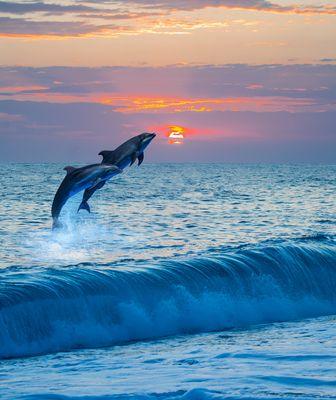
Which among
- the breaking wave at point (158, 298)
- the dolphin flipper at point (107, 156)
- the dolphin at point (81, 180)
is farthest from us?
the breaking wave at point (158, 298)

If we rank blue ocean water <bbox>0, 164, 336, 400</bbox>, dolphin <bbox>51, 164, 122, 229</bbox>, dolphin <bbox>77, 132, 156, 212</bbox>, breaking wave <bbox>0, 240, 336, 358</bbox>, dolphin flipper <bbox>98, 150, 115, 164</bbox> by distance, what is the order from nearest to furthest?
blue ocean water <bbox>0, 164, 336, 400</bbox> → dolphin <bbox>51, 164, 122, 229</bbox> → dolphin <bbox>77, 132, 156, 212</bbox> → dolphin flipper <bbox>98, 150, 115, 164</bbox> → breaking wave <bbox>0, 240, 336, 358</bbox>

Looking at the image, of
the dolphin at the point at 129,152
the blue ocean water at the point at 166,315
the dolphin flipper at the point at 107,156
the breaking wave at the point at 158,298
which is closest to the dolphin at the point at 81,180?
the dolphin at the point at 129,152

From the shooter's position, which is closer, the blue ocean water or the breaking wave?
the blue ocean water

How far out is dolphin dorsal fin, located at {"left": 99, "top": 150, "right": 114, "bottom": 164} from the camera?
11.6 m

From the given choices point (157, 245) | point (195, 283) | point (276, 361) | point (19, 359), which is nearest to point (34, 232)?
point (157, 245)

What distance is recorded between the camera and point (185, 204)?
45.1 m

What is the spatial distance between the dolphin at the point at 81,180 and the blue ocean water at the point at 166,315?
2478 mm

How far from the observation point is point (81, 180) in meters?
11.0

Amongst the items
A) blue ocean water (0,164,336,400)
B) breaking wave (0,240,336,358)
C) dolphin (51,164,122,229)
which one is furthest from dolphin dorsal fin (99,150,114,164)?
breaking wave (0,240,336,358)

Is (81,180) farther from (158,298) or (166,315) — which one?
(158,298)

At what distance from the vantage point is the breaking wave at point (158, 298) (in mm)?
14109

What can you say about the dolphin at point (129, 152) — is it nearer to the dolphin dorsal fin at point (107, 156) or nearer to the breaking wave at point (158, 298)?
the dolphin dorsal fin at point (107, 156)

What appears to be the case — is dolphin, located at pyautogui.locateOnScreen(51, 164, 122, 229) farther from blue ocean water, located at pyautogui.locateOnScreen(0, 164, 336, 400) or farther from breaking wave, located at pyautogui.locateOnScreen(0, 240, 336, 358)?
breaking wave, located at pyautogui.locateOnScreen(0, 240, 336, 358)

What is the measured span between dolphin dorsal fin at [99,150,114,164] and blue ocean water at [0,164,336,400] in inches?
125
